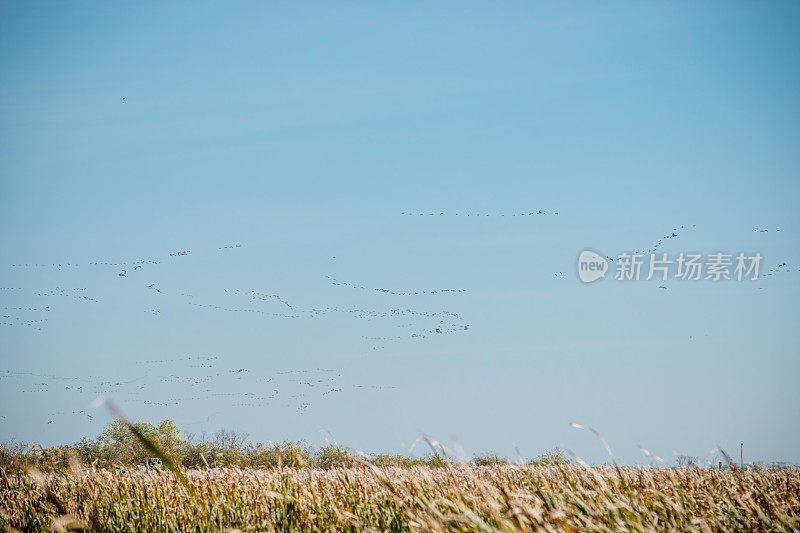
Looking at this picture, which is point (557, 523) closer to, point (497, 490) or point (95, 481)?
point (497, 490)

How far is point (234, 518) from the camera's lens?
9719 mm

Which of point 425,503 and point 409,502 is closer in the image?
point 425,503

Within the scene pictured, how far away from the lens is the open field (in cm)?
715

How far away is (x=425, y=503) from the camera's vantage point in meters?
7.59

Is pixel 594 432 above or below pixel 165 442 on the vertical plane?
above

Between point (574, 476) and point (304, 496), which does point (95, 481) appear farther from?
point (574, 476)

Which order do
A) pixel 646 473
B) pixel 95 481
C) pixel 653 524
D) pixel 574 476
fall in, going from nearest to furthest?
pixel 653 524 < pixel 646 473 < pixel 574 476 < pixel 95 481

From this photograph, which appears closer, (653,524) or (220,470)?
(653,524)

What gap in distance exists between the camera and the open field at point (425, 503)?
7148 millimetres

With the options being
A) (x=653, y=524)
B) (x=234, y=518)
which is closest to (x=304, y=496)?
(x=234, y=518)

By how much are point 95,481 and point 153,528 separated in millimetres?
4356

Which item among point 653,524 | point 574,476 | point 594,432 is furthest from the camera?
point 574,476

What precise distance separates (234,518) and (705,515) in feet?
19.5

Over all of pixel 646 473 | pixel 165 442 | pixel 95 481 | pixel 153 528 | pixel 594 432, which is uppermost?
pixel 594 432
